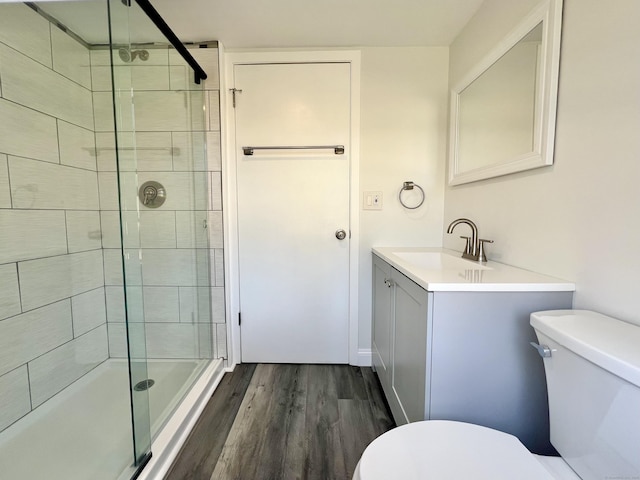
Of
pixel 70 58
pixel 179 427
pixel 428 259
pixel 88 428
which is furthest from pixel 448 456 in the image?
pixel 70 58

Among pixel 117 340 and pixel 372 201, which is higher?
pixel 372 201

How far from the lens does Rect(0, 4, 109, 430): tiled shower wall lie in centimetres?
130

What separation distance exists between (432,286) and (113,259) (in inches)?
76.9

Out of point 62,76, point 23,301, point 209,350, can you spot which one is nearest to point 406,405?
point 209,350

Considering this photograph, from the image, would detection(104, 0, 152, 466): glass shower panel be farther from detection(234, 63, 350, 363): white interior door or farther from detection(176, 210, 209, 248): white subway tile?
detection(234, 63, 350, 363): white interior door

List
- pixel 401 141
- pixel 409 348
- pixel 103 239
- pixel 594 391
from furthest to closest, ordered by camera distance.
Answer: pixel 401 141
pixel 103 239
pixel 409 348
pixel 594 391

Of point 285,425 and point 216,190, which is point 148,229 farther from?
point 285,425

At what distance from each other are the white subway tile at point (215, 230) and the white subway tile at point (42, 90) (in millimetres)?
886

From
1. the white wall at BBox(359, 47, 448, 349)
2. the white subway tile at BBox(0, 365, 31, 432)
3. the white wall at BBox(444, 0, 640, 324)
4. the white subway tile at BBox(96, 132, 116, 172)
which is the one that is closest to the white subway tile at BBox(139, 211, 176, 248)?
the white subway tile at BBox(96, 132, 116, 172)

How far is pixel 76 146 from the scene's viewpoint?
1.62m

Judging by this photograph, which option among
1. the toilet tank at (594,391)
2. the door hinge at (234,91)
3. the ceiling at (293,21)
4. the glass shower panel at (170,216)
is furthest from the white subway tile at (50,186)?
the toilet tank at (594,391)

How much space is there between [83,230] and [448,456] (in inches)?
83.6

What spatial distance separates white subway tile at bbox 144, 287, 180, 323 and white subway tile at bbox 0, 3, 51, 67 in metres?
1.36

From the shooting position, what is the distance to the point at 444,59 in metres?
1.85
